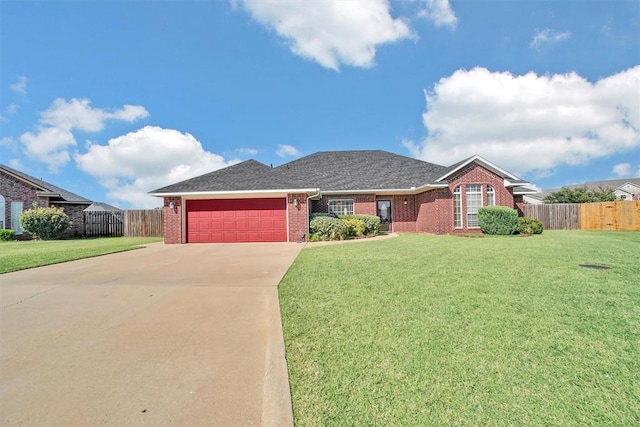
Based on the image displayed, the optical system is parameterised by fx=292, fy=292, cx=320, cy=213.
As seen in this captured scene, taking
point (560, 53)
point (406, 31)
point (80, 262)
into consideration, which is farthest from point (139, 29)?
point (560, 53)

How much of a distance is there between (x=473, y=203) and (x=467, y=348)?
1630 cm

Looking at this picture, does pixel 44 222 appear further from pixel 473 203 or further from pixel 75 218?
pixel 473 203

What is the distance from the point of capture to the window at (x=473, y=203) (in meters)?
17.5

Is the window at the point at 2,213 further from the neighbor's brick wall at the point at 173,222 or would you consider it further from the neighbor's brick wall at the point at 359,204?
the neighbor's brick wall at the point at 359,204

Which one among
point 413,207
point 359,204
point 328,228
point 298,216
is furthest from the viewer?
point 413,207

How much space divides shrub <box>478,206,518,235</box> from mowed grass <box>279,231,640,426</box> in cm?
1027

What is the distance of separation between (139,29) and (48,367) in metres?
12.4

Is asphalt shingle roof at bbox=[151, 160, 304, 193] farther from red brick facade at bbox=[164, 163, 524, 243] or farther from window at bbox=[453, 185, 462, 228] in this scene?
window at bbox=[453, 185, 462, 228]

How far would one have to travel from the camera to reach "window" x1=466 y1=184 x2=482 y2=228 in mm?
17469

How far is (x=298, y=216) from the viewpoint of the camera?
52.0 feet

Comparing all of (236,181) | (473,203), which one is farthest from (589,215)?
(236,181)

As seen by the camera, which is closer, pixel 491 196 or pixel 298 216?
pixel 298 216

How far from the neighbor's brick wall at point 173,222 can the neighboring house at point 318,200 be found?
49 millimetres

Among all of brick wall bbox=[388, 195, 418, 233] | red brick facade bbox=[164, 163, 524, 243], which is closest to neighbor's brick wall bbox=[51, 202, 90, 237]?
red brick facade bbox=[164, 163, 524, 243]
